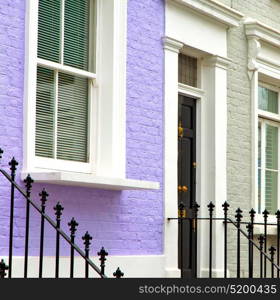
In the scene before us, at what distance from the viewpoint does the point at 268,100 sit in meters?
13.3

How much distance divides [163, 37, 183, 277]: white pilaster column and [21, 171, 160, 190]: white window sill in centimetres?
67

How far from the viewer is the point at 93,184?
8.85 m

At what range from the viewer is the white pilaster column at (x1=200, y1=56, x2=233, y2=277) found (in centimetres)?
1130

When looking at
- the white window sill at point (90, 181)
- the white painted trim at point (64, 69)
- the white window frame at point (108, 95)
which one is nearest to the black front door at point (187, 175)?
the white window sill at point (90, 181)

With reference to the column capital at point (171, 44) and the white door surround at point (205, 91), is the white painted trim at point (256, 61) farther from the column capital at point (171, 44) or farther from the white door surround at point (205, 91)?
the column capital at point (171, 44)

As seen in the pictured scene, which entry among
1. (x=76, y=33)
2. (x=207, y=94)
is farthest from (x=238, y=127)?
(x=76, y=33)

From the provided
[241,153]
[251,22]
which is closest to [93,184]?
[241,153]

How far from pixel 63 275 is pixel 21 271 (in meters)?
0.57

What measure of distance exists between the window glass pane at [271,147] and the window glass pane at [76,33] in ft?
14.5

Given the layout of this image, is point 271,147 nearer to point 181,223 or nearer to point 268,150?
point 268,150

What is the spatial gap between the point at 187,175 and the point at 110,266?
2.31m

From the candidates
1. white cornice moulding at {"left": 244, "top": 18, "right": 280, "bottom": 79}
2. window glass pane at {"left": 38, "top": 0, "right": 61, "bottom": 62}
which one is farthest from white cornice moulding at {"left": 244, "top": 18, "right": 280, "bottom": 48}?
window glass pane at {"left": 38, "top": 0, "right": 61, "bottom": 62}

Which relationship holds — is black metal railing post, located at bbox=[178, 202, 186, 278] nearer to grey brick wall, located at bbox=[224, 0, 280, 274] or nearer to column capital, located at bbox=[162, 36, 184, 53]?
grey brick wall, located at bbox=[224, 0, 280, 274]

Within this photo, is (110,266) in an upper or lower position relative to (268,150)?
lower
